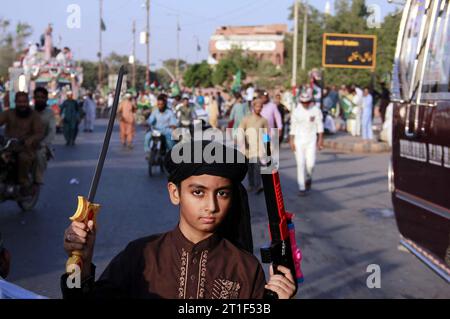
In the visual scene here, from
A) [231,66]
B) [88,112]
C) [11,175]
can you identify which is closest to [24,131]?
[11,175]

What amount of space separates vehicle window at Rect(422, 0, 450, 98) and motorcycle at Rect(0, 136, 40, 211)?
18.4 feet

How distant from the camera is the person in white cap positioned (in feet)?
37.5

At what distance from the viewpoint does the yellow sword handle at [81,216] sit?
216 centimetres

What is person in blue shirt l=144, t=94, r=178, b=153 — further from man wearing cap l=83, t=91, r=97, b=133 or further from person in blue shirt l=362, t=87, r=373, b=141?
man wearing cap l=83, t=91, r=97, b=133

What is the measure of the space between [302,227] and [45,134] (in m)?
3.63

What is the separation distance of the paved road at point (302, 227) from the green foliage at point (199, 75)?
1560 inches

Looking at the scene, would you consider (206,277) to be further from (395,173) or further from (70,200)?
(70,200)

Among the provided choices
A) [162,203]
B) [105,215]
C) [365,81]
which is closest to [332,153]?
[162,203]

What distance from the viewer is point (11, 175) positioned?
9.68 m

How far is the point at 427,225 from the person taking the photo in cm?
558

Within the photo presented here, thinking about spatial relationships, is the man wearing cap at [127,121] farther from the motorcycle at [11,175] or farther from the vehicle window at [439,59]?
the vehicle window at [439,59]

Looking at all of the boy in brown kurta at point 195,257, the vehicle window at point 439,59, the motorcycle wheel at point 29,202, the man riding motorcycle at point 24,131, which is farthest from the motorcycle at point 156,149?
the boy in brown kurta at point 195,257

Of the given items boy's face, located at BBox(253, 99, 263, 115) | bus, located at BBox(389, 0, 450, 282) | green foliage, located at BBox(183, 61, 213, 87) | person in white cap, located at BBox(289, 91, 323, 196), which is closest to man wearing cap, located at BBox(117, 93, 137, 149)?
boy's face, located at BBox(253, 99, 263, 115)
